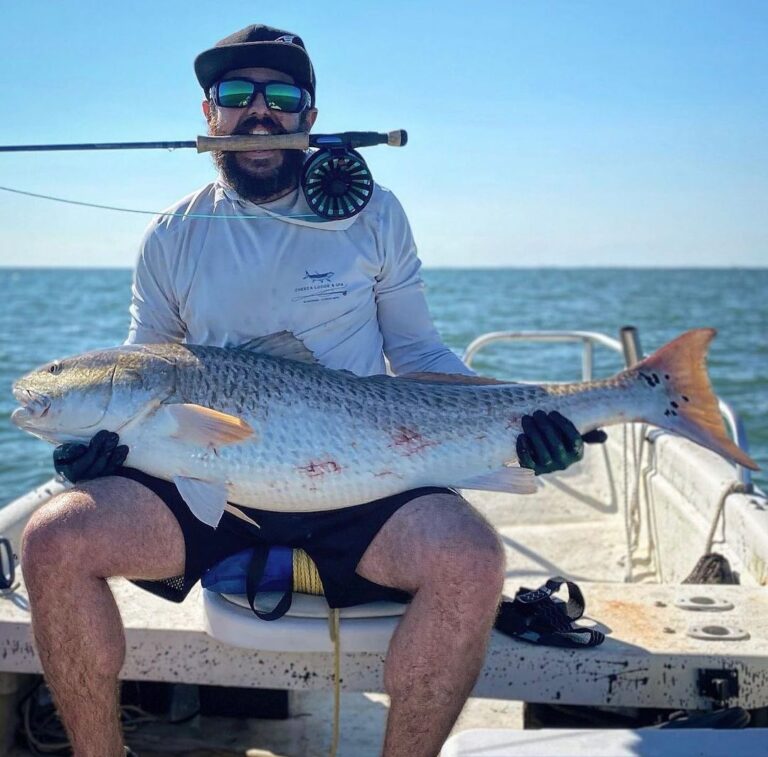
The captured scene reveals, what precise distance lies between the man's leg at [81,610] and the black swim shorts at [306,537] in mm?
206

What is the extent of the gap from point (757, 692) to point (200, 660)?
1.84 meters

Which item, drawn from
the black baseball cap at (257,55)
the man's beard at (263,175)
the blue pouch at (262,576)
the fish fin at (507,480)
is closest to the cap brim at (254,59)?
the black baseball cap at (257,55)

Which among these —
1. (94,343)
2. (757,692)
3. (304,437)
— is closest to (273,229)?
(304,437)

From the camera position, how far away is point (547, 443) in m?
3.03

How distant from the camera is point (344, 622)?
2.94 metres

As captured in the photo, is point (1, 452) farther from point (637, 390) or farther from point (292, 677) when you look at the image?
point (637, 390)

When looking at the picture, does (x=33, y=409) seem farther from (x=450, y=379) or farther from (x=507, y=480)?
(x=507, y=480)

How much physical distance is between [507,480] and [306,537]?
0.68 meters

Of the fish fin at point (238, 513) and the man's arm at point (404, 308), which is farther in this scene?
the man's arm at point (404, 308)

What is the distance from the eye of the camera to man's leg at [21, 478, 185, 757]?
2.75 meters

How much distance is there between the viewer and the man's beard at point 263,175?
A: 348cm

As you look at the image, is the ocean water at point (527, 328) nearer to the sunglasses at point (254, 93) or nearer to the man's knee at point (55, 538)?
the sunglasses at point (254, 93)

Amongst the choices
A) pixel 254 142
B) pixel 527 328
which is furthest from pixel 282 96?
pixel 527 328

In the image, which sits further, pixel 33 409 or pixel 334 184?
pixel 334 184
